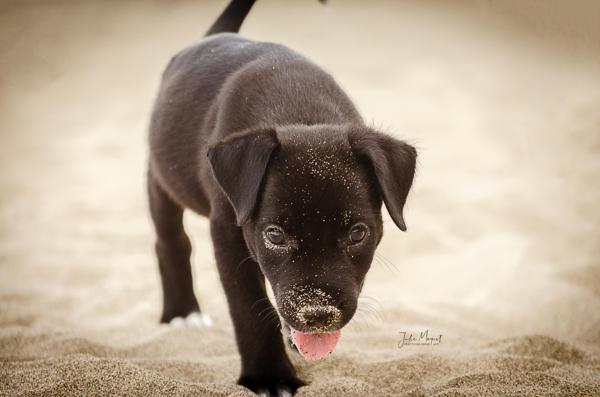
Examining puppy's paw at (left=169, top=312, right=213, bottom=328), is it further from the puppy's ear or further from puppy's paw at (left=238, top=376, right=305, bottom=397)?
the puppy's ear

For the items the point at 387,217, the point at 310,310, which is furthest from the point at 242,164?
the point at 387,217

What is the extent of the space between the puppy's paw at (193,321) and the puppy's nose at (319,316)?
7.18ft

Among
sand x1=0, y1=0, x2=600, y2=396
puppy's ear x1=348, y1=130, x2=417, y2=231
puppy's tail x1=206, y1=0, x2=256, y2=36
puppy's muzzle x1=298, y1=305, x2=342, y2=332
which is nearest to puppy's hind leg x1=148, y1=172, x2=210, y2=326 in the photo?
sand x1=0, y1=0, x2=600, y2=396

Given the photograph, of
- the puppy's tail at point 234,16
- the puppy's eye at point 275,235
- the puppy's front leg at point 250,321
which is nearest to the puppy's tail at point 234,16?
the puppy's tail at point 234,16

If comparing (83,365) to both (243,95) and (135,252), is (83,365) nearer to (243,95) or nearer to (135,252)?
(243,95)

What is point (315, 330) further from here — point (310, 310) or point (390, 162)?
point (390, 162)

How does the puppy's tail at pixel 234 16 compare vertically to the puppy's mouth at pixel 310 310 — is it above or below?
above

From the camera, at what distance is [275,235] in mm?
3395

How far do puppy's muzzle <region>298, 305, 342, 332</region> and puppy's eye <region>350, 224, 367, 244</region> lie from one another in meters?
0.33

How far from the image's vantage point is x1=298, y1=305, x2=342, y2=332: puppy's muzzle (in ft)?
10.5

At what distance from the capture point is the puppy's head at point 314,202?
3.28 m

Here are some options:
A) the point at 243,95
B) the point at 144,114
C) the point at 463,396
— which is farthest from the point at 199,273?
the point at 144,114

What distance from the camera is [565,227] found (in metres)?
7.55

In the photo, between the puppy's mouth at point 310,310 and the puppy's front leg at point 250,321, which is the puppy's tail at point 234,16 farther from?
the puppy's mouth at point 310,310
